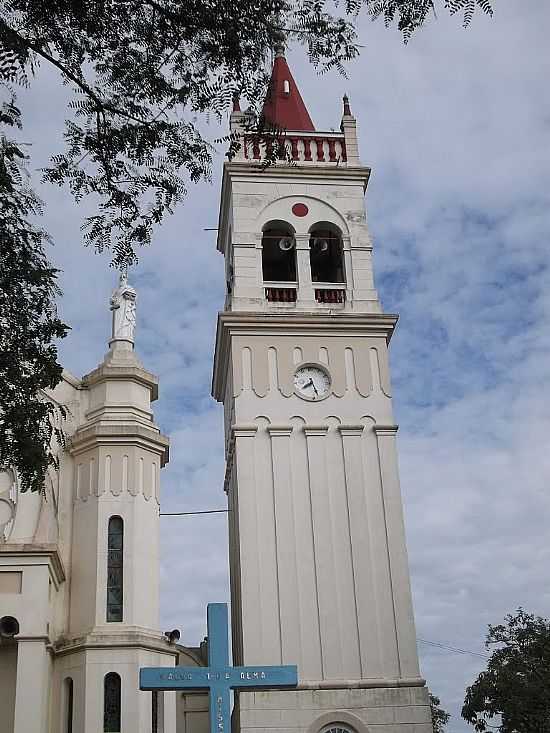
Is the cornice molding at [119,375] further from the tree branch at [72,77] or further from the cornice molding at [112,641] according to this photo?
the tree branch at [72,77]

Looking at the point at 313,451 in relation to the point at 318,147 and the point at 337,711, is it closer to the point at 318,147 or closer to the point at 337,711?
the point at 337,711

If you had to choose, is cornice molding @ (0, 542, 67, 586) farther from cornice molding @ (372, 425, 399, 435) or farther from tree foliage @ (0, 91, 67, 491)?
tree foliage @ (0, 91, 67, 491)

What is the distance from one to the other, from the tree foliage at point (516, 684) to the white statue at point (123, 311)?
11.5 m

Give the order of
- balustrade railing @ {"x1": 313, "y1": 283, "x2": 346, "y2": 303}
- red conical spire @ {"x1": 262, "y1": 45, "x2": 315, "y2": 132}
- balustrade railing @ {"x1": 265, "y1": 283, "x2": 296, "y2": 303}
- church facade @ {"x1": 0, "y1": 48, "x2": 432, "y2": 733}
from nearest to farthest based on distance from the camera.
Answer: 1. church facade @ {"x1": 0, "y1": 48, "x2": 432, "y2": 733}
2. balustrade railing @ {"x1": 265, "y1": 283, "x2": 296, "y2": 303}
3. balustrade railing @ {"x1": 313, "y1": 283, "x2": 346, "y2": 303}
4. red conical spire @ {"x1": 262, "y1": 45, "x2": 315, "y2": 132}

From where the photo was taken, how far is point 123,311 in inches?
974

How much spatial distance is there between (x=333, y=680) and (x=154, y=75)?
13.4 m

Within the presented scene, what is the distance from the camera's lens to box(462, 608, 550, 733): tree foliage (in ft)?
73.5

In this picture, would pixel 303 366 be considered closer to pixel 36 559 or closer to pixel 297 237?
pixel 297 237

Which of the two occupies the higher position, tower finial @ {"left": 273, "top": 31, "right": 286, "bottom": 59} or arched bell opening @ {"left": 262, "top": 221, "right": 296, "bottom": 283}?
arched bell opening @ {"left": 262, "top": 221, "right": 296, "bottom": 283}

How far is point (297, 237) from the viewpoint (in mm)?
23219

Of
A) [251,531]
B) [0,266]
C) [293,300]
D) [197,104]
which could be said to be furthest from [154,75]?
[293,300]

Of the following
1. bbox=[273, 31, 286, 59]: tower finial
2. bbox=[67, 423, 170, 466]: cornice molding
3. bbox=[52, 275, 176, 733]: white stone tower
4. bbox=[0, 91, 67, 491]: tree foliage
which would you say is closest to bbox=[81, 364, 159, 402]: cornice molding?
bbox=[52, 275, 176, 733]: white stone tower

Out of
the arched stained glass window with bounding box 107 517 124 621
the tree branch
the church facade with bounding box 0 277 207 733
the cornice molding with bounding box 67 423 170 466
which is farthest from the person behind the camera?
the cornice molding with bounding box 67 423 170 466

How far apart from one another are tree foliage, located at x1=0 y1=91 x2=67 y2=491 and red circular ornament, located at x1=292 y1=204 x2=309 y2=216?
13715 millimetres
